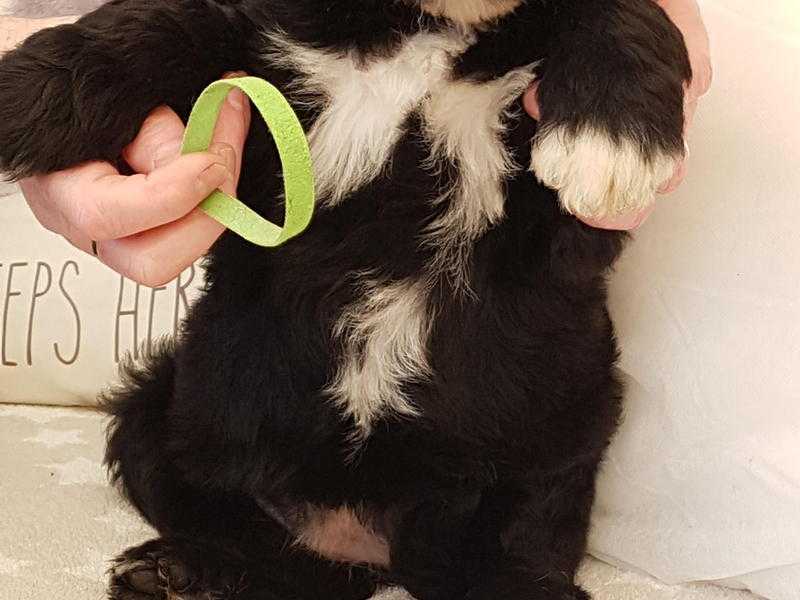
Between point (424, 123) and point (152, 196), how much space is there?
417mm

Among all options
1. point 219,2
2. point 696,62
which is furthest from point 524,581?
point 219,2

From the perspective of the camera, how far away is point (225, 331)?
5.18 feet

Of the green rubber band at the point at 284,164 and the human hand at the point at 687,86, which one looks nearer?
the green rubber band at the point at 284,164

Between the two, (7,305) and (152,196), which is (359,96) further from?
(7,305)

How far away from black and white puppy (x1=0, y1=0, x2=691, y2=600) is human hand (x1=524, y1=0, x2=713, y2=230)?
0.04 meters

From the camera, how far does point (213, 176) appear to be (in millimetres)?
1225

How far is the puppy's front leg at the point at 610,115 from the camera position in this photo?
1298 millimetres

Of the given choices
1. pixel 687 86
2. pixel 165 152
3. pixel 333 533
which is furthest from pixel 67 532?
pixel 687 86

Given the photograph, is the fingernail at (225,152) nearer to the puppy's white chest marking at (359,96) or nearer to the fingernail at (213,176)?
the fingernail at (213,176)

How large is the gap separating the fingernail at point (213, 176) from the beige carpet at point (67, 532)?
2.45 ft

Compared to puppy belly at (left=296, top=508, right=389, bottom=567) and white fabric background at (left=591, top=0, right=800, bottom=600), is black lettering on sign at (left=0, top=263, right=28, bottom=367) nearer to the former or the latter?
puppy belly at (left=296, top=508, right=389, bottom=567)

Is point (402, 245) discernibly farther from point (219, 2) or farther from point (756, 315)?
point (756, 315)

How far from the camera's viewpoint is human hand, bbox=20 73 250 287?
1.21 m

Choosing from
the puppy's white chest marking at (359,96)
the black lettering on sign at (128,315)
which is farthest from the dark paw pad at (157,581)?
the black lettering on sign at (128,315)
